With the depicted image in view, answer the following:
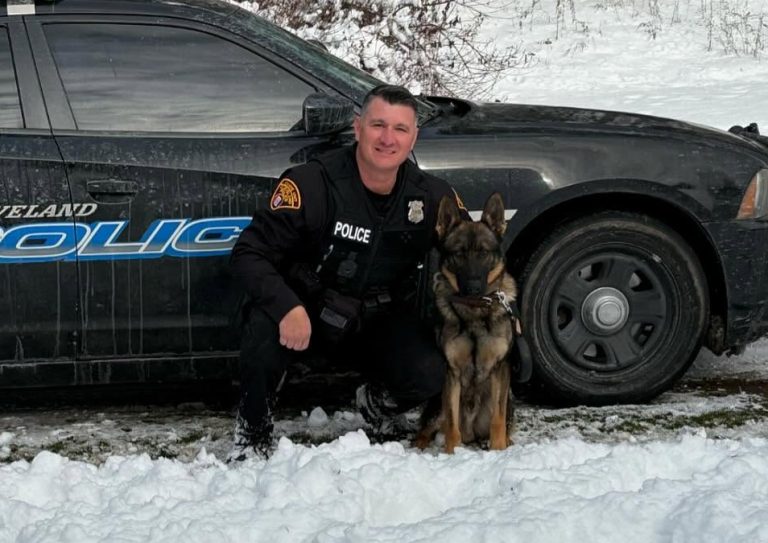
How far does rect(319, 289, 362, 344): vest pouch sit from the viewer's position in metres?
3.33

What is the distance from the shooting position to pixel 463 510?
273 centimetres

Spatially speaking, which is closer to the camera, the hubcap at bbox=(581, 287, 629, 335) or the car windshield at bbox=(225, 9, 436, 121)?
the car windshield at bbox=(225, 9, 436, 121)

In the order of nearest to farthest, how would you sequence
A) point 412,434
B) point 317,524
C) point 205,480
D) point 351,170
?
1. point 317,524
2. point 205,480
3. point 351,170
4. point 412,434

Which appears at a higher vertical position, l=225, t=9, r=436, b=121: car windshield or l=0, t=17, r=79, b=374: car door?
l=225, t=9, r=436, b=121: car windshield

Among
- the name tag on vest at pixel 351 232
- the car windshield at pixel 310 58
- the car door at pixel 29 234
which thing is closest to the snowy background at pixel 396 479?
the car door at pixel 29 234

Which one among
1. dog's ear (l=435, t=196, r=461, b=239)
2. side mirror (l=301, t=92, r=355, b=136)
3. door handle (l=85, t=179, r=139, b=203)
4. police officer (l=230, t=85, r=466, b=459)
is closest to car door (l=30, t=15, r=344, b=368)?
door handle (l=85, t=179, r=139, b=203)

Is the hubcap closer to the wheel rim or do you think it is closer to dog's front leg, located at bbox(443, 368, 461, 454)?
the wheel rim

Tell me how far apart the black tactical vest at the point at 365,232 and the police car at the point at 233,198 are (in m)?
0.25

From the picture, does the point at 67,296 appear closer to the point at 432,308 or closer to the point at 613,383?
the point at 432,308

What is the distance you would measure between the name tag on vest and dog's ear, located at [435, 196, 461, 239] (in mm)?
245

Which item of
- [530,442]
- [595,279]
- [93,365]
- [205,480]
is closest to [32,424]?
[93,365]

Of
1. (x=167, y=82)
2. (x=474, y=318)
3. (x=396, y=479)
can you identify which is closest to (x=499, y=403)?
(x=474, y=318)

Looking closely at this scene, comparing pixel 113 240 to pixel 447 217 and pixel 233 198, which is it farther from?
pixel 447 217

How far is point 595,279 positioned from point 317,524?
1695 mm
